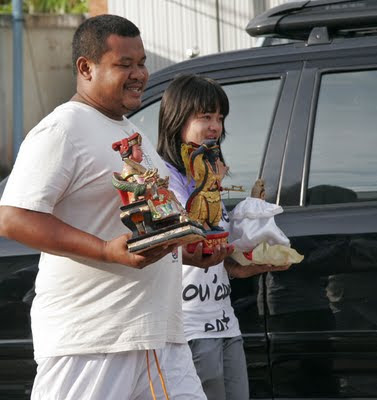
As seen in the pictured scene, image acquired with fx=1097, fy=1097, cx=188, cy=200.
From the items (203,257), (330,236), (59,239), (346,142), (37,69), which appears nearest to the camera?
(59,239)

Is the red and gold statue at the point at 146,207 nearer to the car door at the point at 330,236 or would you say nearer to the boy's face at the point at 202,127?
the boy's face at the point at 202,127

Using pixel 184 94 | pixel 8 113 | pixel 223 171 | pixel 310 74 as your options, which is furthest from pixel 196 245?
pixel 8 113

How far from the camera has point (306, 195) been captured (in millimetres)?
4406

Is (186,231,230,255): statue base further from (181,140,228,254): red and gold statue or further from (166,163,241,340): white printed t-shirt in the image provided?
(166,163,241,340): white printed t-shirt

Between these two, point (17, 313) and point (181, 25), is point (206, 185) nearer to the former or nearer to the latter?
point (17, 313)

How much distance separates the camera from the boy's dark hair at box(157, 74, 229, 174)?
398 cm

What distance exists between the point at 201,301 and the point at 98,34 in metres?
1.16

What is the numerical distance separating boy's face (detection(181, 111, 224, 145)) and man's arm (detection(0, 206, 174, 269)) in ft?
3.53

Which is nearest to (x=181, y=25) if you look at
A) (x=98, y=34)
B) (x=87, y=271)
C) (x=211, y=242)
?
(x=211, y=242)

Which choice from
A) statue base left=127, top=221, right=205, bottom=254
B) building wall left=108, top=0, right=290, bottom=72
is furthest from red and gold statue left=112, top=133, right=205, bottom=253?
building wall left=108, top=0, right=290, bottom=72

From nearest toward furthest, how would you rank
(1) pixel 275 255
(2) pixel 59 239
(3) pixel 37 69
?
(2) pixel 59 239
(1) pixel 275 255
(3) pixel 37 69

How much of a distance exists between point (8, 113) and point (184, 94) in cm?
1042

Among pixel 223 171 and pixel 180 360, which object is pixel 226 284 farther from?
pixel 180 360

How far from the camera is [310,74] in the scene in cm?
451
